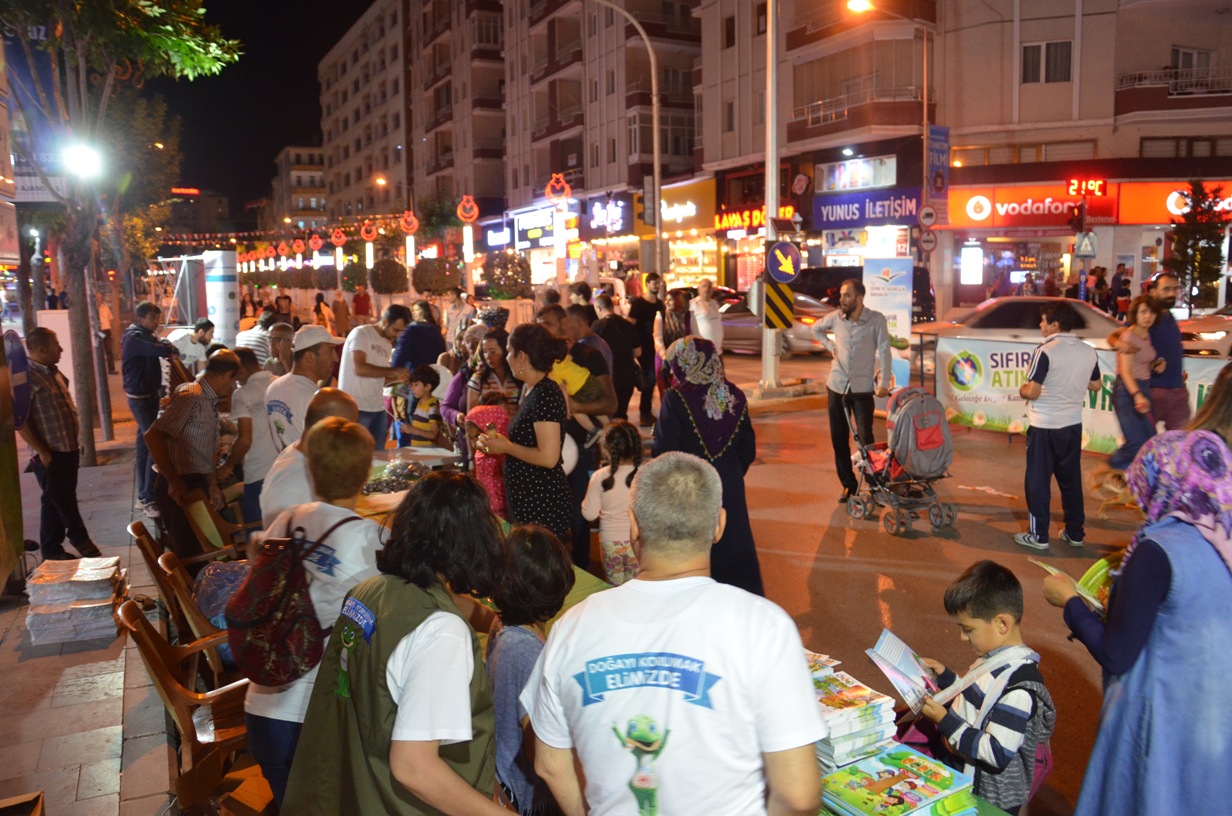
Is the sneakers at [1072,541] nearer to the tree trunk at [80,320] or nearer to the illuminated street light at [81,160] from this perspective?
the tree trunk at [80,320]

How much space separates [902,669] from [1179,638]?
806 mm

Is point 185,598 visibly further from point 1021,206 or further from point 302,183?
point 302,183

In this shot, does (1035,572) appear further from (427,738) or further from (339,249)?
(339,249)

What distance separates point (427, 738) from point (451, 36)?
2457 inches

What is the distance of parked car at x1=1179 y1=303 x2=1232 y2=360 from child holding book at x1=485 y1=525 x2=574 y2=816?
12.2 metres

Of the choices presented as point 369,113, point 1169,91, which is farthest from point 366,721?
point 369,113

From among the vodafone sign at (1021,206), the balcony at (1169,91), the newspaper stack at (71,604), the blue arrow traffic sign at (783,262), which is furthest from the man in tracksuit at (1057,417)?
the balcony at (1169,91)

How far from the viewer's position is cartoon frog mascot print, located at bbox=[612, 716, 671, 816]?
80.2 inches

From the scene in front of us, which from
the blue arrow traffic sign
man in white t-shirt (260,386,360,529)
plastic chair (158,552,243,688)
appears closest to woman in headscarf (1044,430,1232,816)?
man in white t-shirt (260,386,360,529)

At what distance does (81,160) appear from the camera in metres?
11.4

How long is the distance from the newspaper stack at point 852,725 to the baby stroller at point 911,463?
5316 mm

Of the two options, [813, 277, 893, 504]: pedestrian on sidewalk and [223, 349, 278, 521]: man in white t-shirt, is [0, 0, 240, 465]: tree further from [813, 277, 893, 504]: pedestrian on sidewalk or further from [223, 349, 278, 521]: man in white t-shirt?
[813, 277, 893, 504]: pedestrian on sidewalk

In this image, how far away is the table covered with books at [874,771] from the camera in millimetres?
2711

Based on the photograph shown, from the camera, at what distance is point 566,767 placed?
7.24ft
